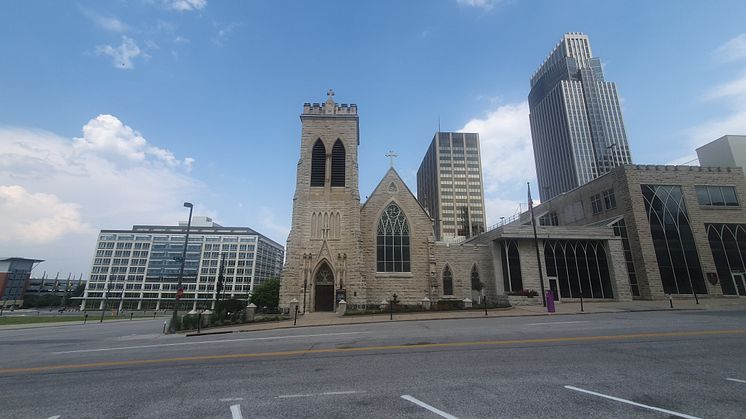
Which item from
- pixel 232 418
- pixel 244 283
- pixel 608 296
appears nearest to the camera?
pixel 232 418

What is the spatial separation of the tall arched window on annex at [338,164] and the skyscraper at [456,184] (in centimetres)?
7617

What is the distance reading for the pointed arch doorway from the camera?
27750mm

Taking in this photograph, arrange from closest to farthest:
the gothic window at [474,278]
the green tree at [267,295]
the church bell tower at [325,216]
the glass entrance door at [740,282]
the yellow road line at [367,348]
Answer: the yellow road line at [367,348] → the church bell tower at [325,216] → the glass entrance door at [740,282] → the gothic window at [474,278] → the green tree at [267,295]

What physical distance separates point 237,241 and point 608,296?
106 metres

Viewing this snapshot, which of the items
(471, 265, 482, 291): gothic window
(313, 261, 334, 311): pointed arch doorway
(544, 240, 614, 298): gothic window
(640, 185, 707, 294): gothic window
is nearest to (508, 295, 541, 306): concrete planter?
(544, 240, 614, 298): gothic window

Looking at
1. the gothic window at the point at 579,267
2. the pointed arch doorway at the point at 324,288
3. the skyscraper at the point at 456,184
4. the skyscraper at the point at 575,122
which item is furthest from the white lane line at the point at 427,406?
the skyscraper at the point at 575,122

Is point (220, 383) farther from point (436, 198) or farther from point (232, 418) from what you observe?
point (436, 198)

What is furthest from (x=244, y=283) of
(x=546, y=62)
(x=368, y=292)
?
(x=546, y=62)

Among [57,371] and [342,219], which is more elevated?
[342,219]

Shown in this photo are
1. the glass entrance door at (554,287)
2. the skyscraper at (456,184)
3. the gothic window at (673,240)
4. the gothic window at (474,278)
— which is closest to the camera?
the glass entrance door at (554,287)

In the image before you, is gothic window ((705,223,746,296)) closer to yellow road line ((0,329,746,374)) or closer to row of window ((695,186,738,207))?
row of window ((695,186,738,207))

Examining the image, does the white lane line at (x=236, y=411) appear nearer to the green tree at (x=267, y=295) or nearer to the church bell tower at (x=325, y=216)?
the church bell tower at (x=325, y=216)

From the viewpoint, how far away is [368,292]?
96.6 ft

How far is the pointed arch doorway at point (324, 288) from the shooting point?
91.0 ft
